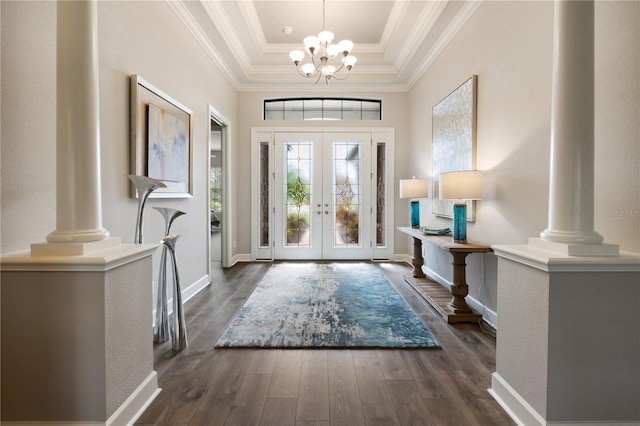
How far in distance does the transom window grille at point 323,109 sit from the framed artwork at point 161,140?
2293mm

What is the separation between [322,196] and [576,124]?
13.3ft

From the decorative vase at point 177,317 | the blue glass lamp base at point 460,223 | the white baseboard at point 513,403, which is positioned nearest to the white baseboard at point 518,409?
the white baseboard at point 513,403

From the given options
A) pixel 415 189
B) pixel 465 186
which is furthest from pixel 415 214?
pixel 465 186

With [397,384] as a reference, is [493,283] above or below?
above

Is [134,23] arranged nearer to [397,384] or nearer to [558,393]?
[397,384]

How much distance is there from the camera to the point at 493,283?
9.01 ft

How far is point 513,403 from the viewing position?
1589 mm

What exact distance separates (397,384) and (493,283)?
58.8 inches

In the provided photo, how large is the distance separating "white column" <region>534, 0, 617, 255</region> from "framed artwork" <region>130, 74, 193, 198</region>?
2799mm

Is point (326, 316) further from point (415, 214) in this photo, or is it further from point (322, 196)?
point (322, 196)

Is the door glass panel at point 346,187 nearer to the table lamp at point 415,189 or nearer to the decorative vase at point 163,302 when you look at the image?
the table lamp at point 415,189

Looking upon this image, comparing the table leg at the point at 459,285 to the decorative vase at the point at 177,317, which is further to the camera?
the table leg at the point at 459,285

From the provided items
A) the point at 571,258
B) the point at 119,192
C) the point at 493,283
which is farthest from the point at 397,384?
the point at 119,192

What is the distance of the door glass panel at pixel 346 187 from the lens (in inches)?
210
